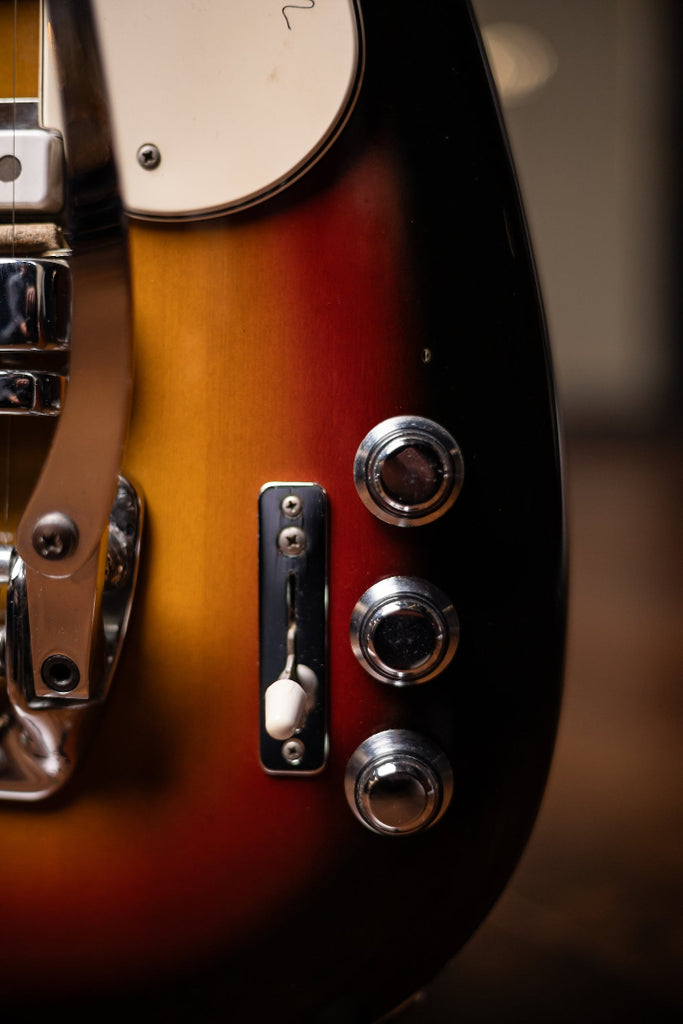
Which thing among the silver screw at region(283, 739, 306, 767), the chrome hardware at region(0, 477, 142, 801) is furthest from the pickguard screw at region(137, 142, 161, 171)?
the silver screw at region(283, 739, 306, 767)

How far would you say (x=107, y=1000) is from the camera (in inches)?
12.2

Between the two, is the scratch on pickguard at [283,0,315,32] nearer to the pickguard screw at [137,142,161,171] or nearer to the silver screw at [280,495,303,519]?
the pickguard screw at [137,142,161,171]

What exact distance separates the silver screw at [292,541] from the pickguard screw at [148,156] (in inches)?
6.2

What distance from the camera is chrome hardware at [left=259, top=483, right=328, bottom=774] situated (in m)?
0.28

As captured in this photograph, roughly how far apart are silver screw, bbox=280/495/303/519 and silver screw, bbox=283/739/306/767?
96 millimetres

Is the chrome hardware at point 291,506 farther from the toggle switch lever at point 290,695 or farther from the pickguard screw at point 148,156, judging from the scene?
the pickguard screw at point 148,156

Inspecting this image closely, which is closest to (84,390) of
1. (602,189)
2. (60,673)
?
(60,673)

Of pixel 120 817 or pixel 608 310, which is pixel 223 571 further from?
pixel 608 310

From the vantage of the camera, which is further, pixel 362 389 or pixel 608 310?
pixel 608 310

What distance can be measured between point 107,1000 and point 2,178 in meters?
0.36

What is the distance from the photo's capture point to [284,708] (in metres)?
0.26

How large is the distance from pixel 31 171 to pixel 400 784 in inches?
11.2

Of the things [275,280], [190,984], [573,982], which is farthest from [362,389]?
[573,982]

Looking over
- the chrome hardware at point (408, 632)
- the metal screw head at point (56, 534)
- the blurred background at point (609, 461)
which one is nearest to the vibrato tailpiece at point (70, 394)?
the metal screw head at point (56, 534)
